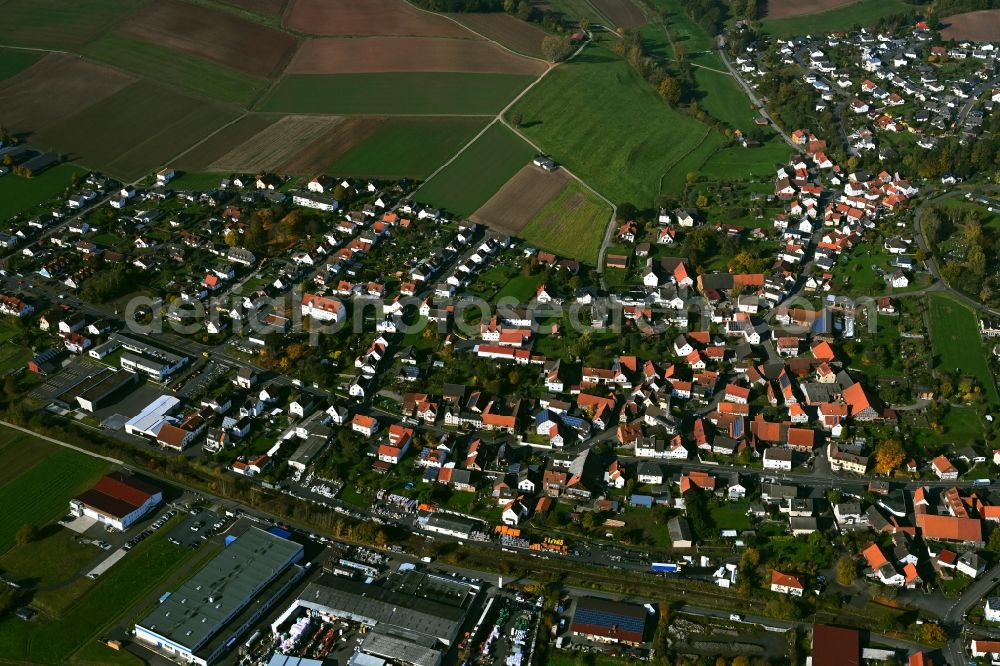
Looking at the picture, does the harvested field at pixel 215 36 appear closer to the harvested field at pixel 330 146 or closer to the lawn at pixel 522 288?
the harvested field at pixel 330 146

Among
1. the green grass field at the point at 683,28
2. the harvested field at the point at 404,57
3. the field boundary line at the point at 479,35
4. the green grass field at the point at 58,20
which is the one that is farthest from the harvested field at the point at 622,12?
the green grass field at the point at 58,20

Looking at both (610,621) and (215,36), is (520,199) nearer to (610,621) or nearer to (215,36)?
(610,621)

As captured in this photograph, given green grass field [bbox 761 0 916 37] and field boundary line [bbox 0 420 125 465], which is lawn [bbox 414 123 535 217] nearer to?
field boundary line [bbox 0 420 125 465]

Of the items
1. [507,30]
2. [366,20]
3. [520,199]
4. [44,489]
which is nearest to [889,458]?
[520,199]

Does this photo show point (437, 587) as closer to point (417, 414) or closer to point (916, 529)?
point (417, 414)

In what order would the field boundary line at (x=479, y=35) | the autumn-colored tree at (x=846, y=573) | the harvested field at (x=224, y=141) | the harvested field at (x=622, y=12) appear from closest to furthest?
the autumn-colored tree at (x=846, y=573), the harvested field at (x=224, y=141), the field boundary line at (x=479, y=35), the harvested field at (x=622, y=12)
